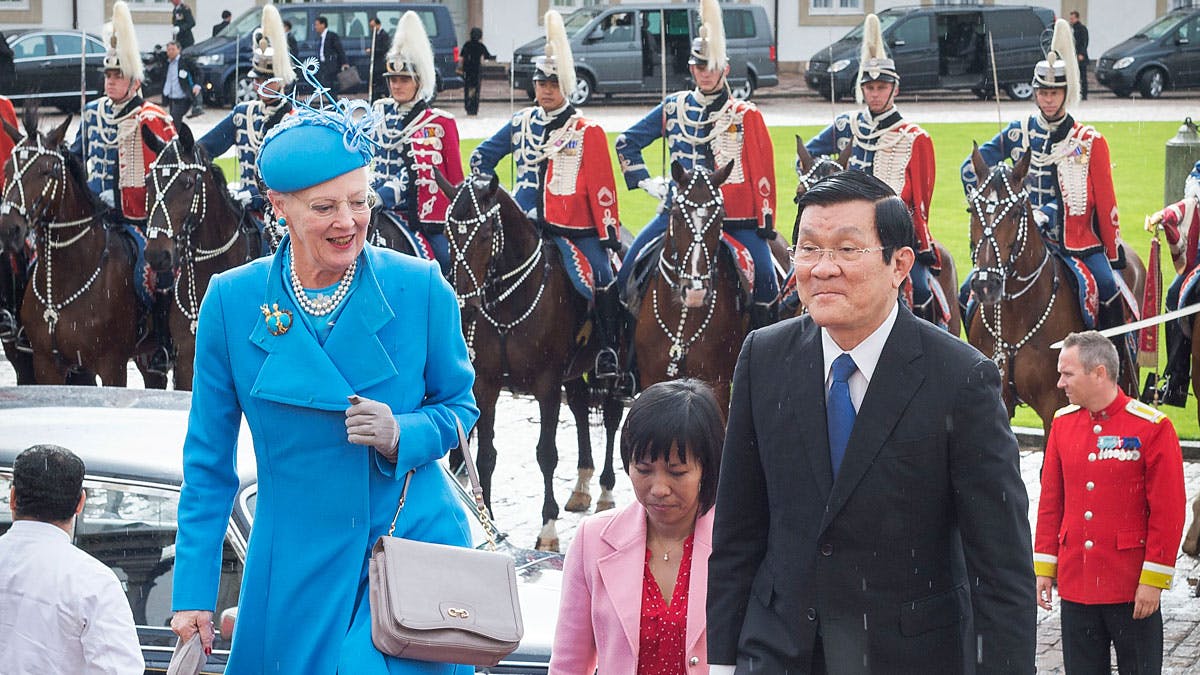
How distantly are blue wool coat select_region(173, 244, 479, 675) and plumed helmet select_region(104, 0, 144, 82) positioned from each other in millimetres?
8915

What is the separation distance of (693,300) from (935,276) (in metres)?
2.25

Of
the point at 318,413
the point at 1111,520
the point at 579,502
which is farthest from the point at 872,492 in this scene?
the point at 579,502

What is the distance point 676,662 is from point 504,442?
8.47 metres

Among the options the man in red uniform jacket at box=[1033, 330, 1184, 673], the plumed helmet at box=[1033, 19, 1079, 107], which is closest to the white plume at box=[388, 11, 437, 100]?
the plumed helmet at box=[1033, 19, 1079, 107]

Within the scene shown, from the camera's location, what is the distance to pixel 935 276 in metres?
12.0

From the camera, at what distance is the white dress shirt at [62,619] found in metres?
4.90

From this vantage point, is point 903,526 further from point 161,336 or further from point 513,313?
point 161,336

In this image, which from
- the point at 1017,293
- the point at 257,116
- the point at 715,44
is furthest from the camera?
the point at 257,116

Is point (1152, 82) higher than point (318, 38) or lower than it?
lower

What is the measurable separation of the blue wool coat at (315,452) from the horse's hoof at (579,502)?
22.4 ft

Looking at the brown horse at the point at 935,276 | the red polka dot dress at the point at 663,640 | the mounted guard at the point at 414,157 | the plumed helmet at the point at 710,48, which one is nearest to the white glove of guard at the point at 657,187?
the brown horse at the point at 935,276

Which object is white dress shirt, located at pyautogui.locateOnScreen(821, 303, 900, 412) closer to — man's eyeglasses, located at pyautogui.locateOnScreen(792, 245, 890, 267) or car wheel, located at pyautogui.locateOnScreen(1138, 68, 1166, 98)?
man's eyeglasses, located at pyautogui.locateOnScreen(792, 245, 890, 267)

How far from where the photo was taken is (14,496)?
516 cm

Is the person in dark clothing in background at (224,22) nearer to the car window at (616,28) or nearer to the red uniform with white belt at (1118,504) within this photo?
the car window at (616,28)
